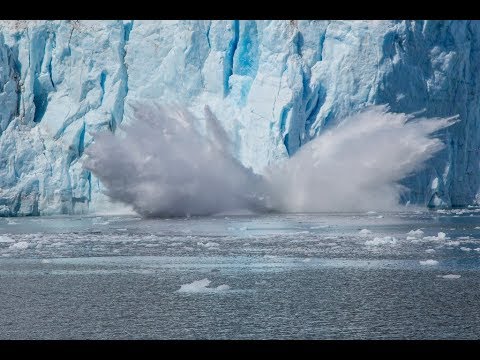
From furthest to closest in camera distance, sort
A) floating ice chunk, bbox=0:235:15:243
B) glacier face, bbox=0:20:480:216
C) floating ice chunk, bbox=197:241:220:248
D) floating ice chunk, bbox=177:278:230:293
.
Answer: glacier face, bbox=0:20:480:216 → floating ice chunk, bbox=0:235:15:243 → floating ice chunk, bbox=197:241:220:248 → floating ice chunk, bbox=177:278:230:293

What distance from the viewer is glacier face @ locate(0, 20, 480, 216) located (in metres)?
22.8

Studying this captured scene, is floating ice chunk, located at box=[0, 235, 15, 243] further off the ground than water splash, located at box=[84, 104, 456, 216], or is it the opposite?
water splash, located at box=[84, 104, 456, 216]

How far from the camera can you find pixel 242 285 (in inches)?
376

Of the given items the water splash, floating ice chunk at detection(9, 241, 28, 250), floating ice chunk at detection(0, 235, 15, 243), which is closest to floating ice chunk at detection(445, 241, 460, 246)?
floating ice chunk at detection(9, 241, 28, 250)

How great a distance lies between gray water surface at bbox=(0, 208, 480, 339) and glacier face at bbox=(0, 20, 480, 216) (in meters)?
7.07

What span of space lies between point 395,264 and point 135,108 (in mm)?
11617

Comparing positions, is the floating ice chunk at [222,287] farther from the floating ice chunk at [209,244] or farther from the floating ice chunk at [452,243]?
the floating ice chunk at [452,243]

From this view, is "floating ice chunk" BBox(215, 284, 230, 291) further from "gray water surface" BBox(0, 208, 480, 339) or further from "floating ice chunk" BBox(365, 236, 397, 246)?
"floating ice chunk" BBox(365, 236, 397, 246)

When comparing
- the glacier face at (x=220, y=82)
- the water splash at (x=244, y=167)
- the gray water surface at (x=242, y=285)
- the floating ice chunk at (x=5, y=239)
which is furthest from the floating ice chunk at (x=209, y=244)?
the glacier face at (x=220, y=82)

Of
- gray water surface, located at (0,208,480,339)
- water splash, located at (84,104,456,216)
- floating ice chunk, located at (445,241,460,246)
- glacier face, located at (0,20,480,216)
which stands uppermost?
glacier face, located at (0,20,480,216)

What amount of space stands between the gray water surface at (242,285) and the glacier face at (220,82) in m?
7.07

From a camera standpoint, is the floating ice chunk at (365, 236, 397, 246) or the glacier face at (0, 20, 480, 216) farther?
the glacier face at (0, 20, 480, 216)

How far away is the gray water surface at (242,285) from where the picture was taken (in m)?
7.56

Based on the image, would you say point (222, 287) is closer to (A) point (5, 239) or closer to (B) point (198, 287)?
(B) point (198, 287)
